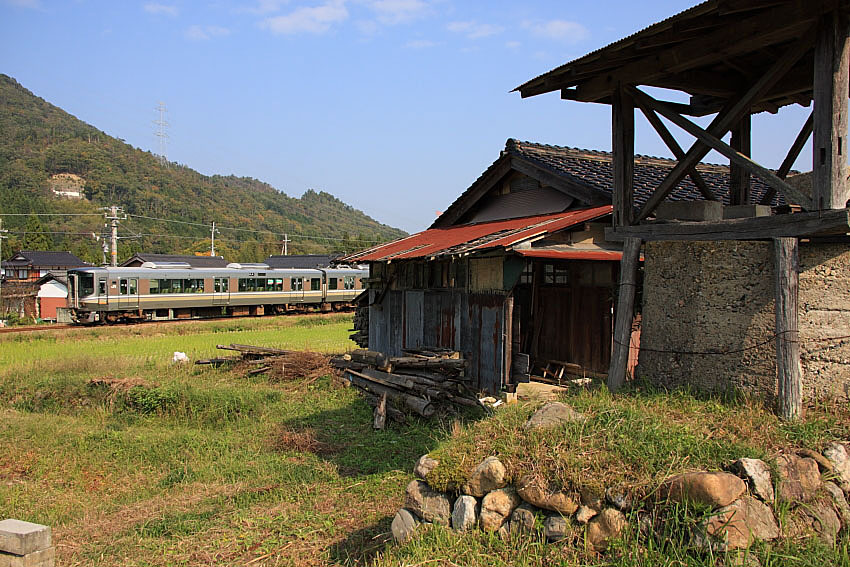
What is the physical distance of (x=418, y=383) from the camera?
10297 mm

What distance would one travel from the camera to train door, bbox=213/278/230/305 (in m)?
32.9

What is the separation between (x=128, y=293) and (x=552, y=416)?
2877 centimetres

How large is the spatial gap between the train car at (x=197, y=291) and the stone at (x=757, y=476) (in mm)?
29844

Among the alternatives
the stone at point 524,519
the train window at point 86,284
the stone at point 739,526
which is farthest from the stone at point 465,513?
the train window at point 86,284

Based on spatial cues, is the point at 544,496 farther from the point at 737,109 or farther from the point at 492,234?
the point at 492,234

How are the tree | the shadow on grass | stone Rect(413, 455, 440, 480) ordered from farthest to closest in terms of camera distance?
the tree, the shadow on grass, stone Rect(413, 455, 440, 480)

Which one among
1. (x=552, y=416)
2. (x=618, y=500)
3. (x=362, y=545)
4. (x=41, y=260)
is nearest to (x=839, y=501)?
(x=618, y=500)

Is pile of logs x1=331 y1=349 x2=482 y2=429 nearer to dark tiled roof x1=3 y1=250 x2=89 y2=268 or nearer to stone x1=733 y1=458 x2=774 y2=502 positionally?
stone x1=733 y1=458 x2=774 y2=502

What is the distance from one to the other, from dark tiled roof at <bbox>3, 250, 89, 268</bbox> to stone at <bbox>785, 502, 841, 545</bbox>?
5284 cm

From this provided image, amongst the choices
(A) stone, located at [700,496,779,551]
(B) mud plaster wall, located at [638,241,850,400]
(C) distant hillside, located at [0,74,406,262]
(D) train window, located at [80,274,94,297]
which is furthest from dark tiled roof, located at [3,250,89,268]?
(A) stone, located at [700,496,779,551]

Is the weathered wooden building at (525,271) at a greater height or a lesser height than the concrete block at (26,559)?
greater

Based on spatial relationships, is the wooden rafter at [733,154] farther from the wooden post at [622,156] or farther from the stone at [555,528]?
the stone at [555,528]

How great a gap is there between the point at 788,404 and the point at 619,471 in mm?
1849

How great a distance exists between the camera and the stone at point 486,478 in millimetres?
4812
